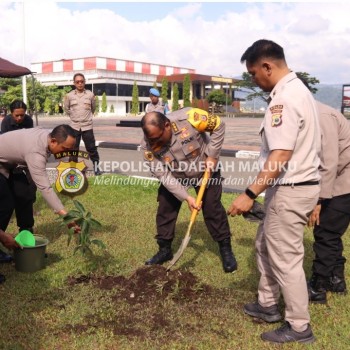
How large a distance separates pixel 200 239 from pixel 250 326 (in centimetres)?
216

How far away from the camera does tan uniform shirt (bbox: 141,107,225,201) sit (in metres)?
4.14

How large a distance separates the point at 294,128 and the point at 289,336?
4.72ft

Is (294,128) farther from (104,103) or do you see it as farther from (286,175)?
(104,103)

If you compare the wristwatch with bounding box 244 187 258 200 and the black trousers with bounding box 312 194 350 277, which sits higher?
the wristwatch with bounding box 244 187 258 200

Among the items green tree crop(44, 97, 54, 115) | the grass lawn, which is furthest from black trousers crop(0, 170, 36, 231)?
green tree crop(44, 97, 54, 115)

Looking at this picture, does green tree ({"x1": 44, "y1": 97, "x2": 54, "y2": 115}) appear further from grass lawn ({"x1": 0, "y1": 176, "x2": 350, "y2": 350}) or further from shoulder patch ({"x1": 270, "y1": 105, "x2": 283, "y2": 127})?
shoulder patch ({"x1": 270, "y1": 105, "x2": 283, "y2": 127})

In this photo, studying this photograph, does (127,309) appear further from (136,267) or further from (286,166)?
(286,166)

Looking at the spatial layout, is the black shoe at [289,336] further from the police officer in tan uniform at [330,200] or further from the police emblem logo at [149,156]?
the police emblem logo at [149,156]

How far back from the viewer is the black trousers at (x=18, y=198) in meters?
4.32

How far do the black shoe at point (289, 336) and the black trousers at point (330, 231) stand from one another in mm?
747

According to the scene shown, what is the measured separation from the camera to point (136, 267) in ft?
14.8

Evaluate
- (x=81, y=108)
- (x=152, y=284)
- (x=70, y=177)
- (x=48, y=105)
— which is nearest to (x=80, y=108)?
(x=81, y=108)

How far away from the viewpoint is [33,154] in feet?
12.7

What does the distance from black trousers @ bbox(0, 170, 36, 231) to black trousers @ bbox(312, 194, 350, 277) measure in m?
2.93
